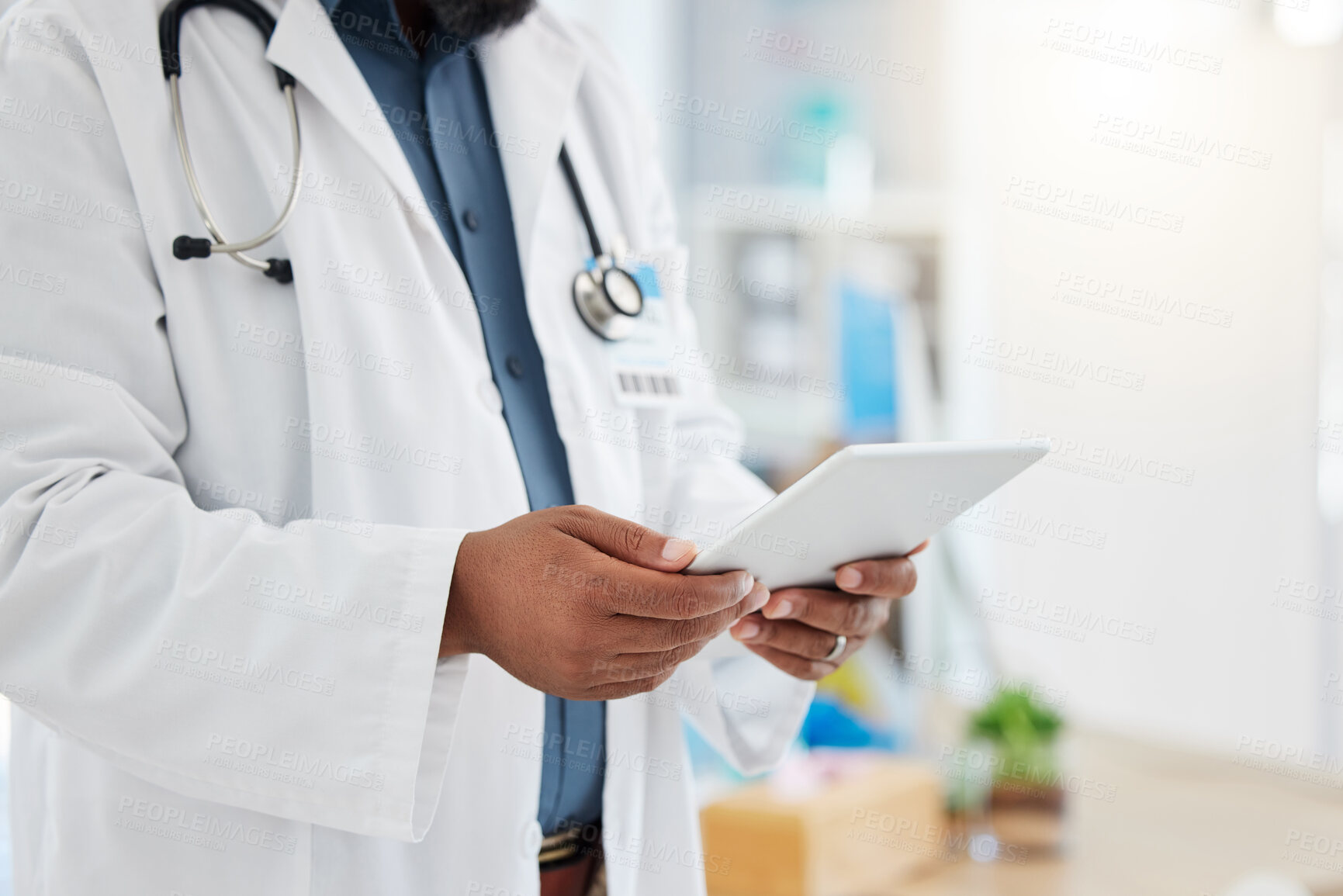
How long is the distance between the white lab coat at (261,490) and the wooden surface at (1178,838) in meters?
0.52

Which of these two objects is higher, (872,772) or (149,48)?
(149,48)

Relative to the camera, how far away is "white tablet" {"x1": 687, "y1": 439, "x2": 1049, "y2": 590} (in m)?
0.61

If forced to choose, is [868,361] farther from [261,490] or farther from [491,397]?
[261,490]

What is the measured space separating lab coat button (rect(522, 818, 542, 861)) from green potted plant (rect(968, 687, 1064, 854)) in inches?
30.2

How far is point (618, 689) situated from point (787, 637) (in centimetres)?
26

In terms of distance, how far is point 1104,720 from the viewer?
238 cm

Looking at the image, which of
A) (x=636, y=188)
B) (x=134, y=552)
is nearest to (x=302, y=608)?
(x=134, y=552)

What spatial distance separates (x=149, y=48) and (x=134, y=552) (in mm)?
428

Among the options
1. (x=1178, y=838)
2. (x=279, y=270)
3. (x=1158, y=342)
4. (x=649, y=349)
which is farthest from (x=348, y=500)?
(x=1158, y=342)

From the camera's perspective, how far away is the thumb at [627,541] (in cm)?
65

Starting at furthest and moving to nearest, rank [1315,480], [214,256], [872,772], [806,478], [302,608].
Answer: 1. [1315,480]
2. [872,772]
3. [214,256]
4. [302,608]
5. [806,478]

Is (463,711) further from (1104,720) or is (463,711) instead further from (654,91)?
(654,91)

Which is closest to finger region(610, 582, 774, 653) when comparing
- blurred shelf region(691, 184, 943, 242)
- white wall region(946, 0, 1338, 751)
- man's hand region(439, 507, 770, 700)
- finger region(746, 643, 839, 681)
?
man's hand region(439, 507, 770, 700)

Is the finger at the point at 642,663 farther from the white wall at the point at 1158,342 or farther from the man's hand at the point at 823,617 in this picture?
the white wall at the point at 1158,342
